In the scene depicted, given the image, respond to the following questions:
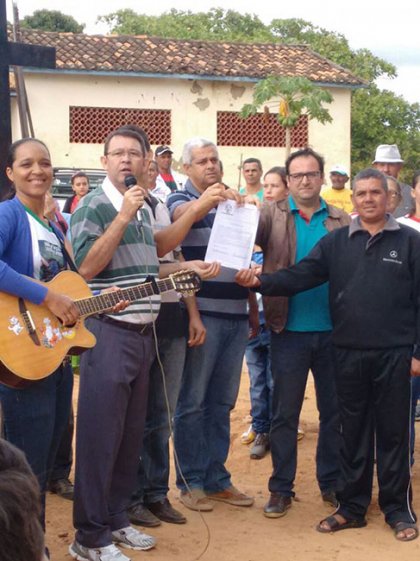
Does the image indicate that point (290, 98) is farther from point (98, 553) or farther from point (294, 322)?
point (98, 553)

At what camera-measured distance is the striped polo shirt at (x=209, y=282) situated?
6328 mm

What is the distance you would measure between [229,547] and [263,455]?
2.19 metres

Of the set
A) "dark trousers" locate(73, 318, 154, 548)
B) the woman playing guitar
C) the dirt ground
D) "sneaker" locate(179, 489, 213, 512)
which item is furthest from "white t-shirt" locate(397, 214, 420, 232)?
the woman playing guitar

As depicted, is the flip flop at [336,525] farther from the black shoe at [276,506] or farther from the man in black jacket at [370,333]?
the black shoe at [276,506]

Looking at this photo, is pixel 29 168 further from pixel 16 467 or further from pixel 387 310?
pixel 16 467

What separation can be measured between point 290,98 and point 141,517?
20814 mm

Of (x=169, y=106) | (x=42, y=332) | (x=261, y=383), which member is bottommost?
(x=261, y=383)

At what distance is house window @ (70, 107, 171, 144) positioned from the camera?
2694 centimetres

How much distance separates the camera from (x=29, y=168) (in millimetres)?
4875

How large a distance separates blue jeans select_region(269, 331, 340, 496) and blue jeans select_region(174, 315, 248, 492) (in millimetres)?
307

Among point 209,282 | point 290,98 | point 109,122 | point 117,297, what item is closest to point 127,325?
point 117,297

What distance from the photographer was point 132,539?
554 cm

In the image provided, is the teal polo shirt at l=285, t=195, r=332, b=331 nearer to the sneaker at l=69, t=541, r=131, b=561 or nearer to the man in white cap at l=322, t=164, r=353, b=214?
the sneaker at l=69, t=541, r=131, b=561

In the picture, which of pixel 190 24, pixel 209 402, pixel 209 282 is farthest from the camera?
pixel 190 24
